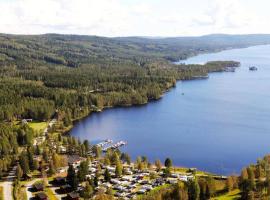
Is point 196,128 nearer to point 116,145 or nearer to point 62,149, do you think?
point 116,145

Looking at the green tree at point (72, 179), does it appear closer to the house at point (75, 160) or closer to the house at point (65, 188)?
the house at point (65, 188)

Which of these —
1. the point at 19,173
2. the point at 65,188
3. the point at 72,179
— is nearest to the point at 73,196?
the point at 65,188

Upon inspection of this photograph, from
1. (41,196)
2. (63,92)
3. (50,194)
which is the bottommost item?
(50,194)

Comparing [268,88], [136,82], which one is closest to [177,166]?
[136,82]

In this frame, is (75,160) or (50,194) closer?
(50,194)

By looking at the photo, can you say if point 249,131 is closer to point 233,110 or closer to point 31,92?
point 233,110

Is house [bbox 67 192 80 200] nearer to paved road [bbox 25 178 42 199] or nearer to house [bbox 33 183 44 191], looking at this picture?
house [bbox 33 183 44 191]
